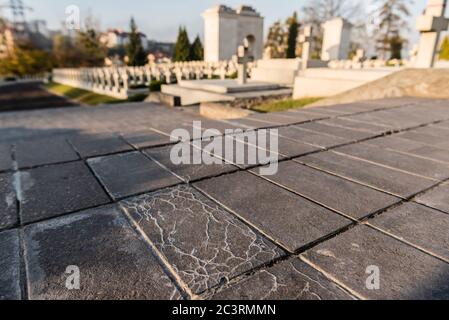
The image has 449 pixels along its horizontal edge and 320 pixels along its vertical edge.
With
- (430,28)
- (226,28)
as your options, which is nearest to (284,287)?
(430,28)

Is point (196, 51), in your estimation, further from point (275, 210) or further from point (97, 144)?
point (275, 210)

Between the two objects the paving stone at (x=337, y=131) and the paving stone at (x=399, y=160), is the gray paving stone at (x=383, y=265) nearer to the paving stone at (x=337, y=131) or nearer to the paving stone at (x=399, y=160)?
the paving stone at (x=399, y=160)

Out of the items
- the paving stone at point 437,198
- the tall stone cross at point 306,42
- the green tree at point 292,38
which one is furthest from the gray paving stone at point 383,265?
the green tree at point 292,38

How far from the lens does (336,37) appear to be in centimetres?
2411

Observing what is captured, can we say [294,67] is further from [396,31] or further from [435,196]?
[396,31]

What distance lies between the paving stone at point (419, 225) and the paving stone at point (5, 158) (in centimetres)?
298

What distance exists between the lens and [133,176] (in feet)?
7.68

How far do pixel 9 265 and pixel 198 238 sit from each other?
0.91m

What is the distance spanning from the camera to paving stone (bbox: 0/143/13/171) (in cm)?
252

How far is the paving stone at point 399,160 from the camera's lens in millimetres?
2492

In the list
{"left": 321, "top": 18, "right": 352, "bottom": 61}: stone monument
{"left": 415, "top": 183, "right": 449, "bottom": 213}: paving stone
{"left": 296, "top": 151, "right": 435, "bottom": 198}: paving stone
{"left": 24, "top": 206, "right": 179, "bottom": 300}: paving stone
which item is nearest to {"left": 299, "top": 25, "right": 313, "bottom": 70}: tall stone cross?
{"left": 321, "top": 18, "right": 352, "bottom": 61}: stone monument

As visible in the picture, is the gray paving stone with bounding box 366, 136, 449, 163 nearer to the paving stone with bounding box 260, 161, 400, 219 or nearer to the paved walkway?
the paving stone with bounding box 260, 161, 400, 219

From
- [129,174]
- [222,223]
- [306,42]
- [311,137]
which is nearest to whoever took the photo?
[222,223]
